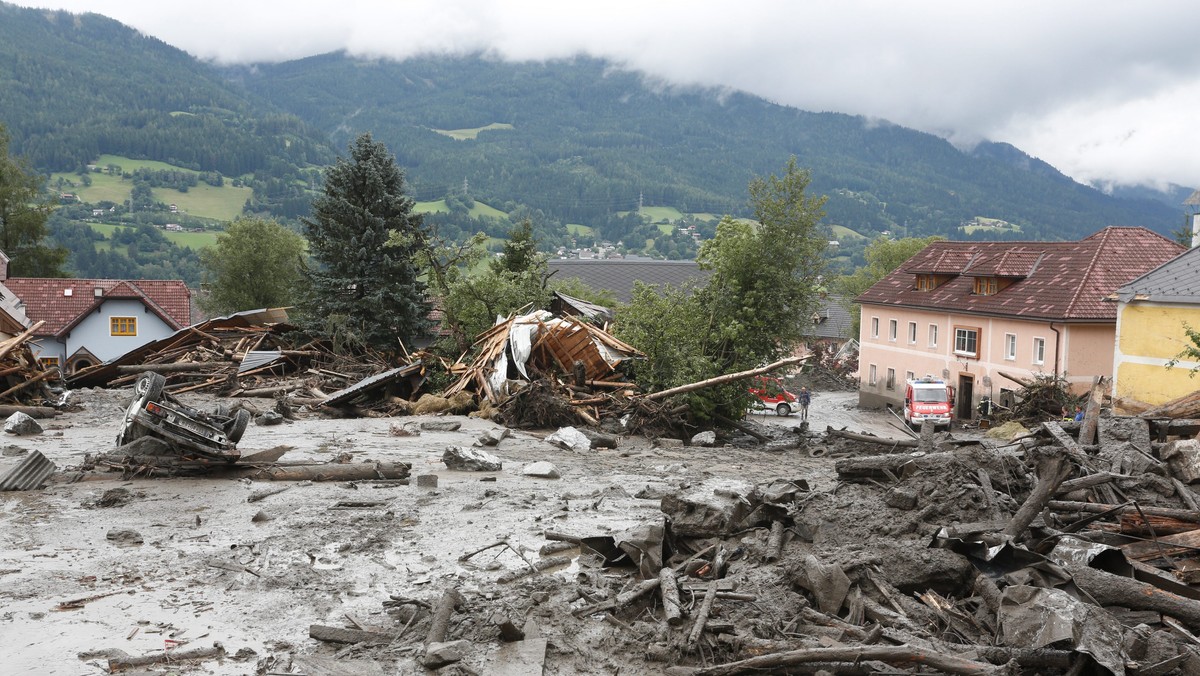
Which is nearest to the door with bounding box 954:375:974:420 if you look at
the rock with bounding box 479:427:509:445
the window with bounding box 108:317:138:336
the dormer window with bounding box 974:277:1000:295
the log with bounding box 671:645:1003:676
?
the dormer window with bounding box 974:277:1000:295

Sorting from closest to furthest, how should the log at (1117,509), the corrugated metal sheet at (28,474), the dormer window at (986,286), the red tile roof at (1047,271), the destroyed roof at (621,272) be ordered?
the log at (1117,509)
the corrugated metal sheet at (28,474)
the red tile roof at (1047,271)
the dormer window at (986,286)
the destroyed roof at (621,272)

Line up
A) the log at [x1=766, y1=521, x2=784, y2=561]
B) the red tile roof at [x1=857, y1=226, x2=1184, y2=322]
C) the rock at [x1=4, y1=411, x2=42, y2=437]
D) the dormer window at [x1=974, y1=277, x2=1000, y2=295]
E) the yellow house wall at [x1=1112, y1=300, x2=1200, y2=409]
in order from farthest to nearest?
the dormer window at [x1=974, y1=277, x2=1000, y2=295] < the red tile roof at [x1=857, y1=226, x2=1184, y2=322] < the yellow house wall at [x1=1112, y1=300, x2=1200, y2=409] < the rock at [x1=4, y1=411, x2=42, y2=437] < the log at [x1=766, y1=521, x2=784, y2=561]

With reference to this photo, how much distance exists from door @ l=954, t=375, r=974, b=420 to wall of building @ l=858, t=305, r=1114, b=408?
5.0 inches

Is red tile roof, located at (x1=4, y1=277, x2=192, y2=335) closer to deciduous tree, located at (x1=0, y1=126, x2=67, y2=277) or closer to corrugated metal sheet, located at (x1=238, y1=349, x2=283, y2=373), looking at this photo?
deciduous tree, located at (x1=0, y1=126, x2=67, y2=277)

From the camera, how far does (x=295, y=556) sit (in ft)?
34.1

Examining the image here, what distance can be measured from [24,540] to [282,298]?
47486mm

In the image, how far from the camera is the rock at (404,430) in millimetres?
19750

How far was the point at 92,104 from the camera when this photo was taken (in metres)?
170

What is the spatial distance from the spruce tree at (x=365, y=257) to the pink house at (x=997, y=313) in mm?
23278

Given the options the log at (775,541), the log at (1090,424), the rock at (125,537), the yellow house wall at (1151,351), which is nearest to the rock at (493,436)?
the rock at (125,537)

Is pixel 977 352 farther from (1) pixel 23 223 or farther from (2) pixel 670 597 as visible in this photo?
(1) pixel 23 223

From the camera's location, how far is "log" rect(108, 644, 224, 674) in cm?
738

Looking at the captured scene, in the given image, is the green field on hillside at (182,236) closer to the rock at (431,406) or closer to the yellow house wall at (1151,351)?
the rock at (431,406)

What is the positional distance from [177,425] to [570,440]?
7.82 metres
